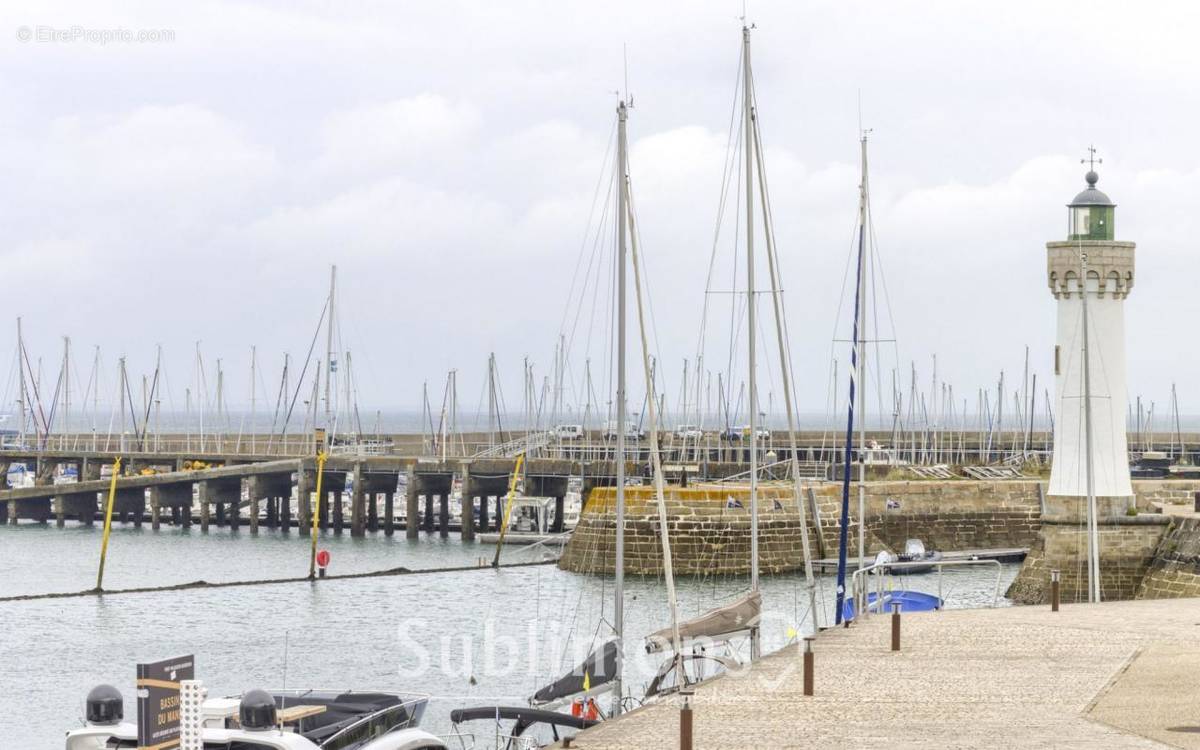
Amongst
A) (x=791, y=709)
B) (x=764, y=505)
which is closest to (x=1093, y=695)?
(x=791, y=709)

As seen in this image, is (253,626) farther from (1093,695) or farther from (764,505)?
(1093,695)

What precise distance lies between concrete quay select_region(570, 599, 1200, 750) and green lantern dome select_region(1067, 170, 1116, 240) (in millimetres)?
14037

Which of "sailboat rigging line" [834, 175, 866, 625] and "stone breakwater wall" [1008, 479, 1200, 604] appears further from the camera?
"stone breakwater wall" [1008, 479, 1200, 604]

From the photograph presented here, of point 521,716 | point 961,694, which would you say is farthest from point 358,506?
point 961,694

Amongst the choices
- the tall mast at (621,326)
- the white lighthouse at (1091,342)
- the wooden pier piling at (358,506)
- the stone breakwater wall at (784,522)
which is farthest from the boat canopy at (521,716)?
the wooden pier piling at (358,506)

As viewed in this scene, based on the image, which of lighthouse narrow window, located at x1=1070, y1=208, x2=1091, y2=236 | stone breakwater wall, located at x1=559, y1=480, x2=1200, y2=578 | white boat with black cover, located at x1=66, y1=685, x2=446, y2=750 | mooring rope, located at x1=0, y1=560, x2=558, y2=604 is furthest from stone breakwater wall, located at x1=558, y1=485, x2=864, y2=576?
white boat with black cover, located at x1=66, y1=685, x2=446, y2=750

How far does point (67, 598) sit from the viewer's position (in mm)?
55219

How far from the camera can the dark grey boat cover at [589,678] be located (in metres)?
23.6

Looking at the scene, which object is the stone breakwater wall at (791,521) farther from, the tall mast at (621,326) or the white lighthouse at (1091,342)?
the tall mast at (621,326)

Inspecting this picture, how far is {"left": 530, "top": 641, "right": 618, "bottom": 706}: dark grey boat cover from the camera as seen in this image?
2361 centimetres

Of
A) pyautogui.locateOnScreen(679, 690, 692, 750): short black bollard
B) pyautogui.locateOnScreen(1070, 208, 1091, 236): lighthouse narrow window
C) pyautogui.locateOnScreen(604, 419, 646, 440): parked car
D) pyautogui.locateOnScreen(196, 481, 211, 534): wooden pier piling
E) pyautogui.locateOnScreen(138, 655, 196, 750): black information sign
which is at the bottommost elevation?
pyautogui.locateOnScreen(196, 481, 211, 534): wooden pier piling

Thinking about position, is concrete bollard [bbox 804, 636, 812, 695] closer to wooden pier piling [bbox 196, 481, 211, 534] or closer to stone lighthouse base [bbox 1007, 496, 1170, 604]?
stone lighthouse base [bbox 1007, 496, 1170, 604]

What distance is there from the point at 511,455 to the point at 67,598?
37451 mm

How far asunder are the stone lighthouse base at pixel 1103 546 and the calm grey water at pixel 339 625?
19.4ft
